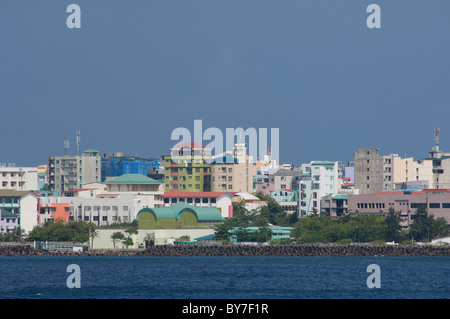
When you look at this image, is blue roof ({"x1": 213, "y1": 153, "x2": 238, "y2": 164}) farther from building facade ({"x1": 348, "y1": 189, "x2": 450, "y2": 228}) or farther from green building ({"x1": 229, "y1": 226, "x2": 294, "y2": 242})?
green building ({"x1": 229, "y1": 226, "x2": 294, "y2": 242})

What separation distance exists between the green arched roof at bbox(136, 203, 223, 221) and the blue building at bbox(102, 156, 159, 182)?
52096 millimetres

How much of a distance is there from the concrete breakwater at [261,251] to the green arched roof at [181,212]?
12.9ft

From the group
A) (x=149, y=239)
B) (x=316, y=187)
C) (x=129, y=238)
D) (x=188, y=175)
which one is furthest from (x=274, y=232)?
(x=188, y=175)

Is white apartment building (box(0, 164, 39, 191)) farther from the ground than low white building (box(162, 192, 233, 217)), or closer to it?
farther from the ground

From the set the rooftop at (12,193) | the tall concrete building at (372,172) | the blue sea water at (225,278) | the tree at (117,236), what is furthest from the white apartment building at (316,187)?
the rooftop at (12,193)

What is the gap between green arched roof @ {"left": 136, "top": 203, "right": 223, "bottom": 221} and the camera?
84.3 m

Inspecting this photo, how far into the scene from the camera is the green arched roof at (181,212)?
84.3 metres

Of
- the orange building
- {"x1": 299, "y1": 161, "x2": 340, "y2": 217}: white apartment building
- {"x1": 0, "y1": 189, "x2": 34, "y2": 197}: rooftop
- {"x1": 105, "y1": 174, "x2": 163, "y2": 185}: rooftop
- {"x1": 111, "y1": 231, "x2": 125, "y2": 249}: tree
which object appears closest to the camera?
{"x1": 111, "y1": 231, "x2": 125, "y2": 249}: tree

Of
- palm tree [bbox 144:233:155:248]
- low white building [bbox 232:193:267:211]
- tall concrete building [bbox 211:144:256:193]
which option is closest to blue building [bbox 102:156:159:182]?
tall concrete building [bbox 211:144:256:193]

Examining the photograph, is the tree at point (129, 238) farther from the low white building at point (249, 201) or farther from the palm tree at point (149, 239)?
the low white building at point (249, 201)

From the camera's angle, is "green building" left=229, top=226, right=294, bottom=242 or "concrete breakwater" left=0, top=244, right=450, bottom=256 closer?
"concrete breakwater" left=0, top=244, right=450, bottom=256

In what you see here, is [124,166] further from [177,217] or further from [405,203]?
[405,203]

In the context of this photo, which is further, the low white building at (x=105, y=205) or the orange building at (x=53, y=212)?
the orange building at (x=53, y=212)
